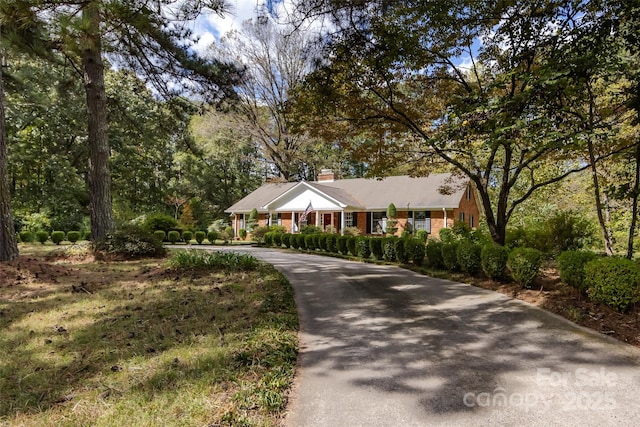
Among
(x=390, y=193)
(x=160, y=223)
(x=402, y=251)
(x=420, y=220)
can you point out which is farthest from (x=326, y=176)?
(x=402, y=251)

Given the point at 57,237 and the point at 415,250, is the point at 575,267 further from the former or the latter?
the point at 57,237

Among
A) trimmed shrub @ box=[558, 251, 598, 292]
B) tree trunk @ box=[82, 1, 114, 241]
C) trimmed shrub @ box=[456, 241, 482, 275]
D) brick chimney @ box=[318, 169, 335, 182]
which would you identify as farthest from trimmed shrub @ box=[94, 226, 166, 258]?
brick chimney @ box=[318, 169, 335, 182]

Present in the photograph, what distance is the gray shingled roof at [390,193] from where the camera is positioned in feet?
74.9

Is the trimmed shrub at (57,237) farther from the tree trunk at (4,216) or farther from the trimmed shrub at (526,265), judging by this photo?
the trimmed shrub at (526,265)

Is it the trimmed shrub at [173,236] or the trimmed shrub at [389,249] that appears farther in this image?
the trimmed shrub at [173,236]

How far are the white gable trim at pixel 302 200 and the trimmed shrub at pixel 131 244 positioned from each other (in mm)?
14279

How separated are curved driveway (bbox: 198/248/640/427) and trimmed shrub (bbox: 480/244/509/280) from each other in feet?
4.99

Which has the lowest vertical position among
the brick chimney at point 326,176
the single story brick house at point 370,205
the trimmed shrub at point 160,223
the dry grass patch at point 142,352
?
the dry grass patch at point 142,352

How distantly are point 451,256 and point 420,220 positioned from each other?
47.9 feet

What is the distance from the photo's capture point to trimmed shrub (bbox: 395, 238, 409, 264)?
11.5 m

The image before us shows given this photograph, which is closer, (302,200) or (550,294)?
(550,294)

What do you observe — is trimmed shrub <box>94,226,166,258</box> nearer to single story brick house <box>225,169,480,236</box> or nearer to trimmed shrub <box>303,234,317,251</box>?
trimmed shrub <box>303,234,317,251</box>

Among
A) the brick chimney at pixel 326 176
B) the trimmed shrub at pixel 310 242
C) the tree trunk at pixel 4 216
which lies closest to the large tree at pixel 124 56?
the tree trunk at pixel 4 216

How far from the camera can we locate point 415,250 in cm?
1104
